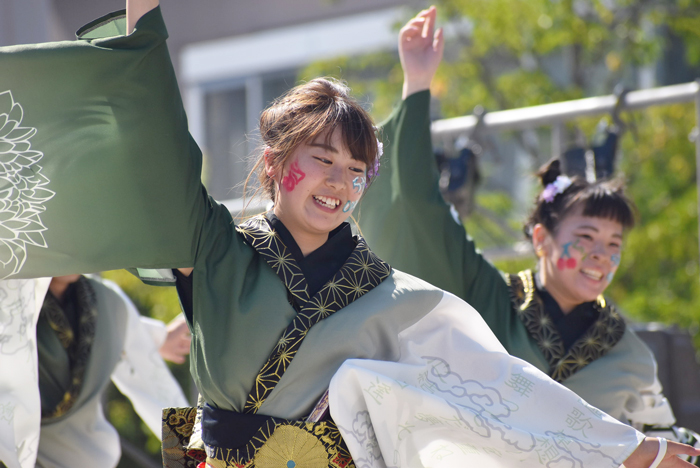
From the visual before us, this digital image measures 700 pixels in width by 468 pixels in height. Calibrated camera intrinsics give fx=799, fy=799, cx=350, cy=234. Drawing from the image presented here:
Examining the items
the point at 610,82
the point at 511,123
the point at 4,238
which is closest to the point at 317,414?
the point at 4,238

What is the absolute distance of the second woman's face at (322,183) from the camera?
1.54m

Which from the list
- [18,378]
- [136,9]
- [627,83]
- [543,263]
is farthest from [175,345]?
[627,83]

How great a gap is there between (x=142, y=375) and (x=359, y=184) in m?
1.41

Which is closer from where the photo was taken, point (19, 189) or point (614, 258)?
point (19, 189)

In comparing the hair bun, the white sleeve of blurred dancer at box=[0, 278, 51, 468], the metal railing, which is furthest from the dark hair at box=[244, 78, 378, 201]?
the metal railing

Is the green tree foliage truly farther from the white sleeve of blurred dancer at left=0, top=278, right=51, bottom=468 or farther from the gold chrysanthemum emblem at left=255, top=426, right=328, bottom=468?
the gold chrysanthemum emblem at left=255, top=426, right=328, bottom=468

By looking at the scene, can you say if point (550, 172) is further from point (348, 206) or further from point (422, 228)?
point (348, 206)

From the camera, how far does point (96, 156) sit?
4.81ft

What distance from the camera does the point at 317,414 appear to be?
1431 millimetres

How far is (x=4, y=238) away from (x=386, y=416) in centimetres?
78

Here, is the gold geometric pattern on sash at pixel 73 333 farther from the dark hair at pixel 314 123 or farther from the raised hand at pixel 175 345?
the dark hair at pixel 314 123

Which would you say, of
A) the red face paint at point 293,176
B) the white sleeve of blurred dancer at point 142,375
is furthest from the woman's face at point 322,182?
the white sleeve of blurred dancer at point 142,375

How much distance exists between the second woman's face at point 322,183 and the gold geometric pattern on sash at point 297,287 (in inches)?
3.0

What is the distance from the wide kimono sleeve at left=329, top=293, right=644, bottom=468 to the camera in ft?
4.58
